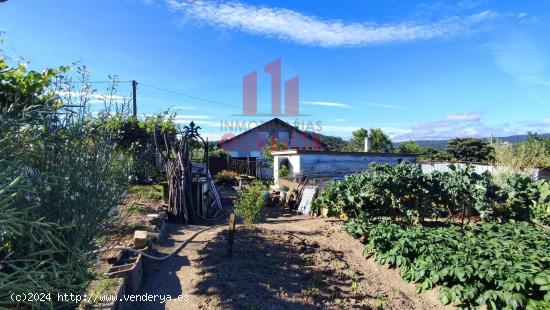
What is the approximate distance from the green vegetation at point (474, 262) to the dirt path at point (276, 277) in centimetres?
24

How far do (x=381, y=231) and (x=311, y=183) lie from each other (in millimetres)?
6216

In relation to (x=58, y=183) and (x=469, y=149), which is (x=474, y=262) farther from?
(x=469, y=149)

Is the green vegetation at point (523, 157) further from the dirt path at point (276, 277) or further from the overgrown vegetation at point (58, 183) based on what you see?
the overgrown vegetation at point (58, 183)

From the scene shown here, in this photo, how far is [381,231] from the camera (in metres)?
5.69

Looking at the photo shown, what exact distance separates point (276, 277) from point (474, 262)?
238 cm

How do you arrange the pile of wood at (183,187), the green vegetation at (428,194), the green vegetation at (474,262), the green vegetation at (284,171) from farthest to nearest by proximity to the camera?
the green vegetation at (284,171)
the pile of wood at (183,187)
the green vegetation at (428,194)
the green vegetation at (474,262)

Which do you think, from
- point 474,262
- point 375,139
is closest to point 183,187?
point 474,262

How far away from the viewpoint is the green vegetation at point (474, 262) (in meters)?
3.50

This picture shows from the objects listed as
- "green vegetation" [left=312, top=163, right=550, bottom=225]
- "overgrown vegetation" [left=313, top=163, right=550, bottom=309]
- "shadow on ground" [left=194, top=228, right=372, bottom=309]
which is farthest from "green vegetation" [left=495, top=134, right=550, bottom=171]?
"shadow on ground" [left=194, top=228, right=372, bottom=309]

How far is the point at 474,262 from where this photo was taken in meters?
3.94

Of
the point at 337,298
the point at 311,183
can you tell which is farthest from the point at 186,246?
the point at 311,183

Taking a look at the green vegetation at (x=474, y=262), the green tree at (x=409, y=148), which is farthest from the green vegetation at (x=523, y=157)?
the green tree at (x=409, y=148)

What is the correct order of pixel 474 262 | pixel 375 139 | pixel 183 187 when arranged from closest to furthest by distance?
pixel 474 262, pixel 183 187, pixel 375 139

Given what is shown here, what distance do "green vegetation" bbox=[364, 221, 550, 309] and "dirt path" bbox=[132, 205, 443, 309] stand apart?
0.79 ft
